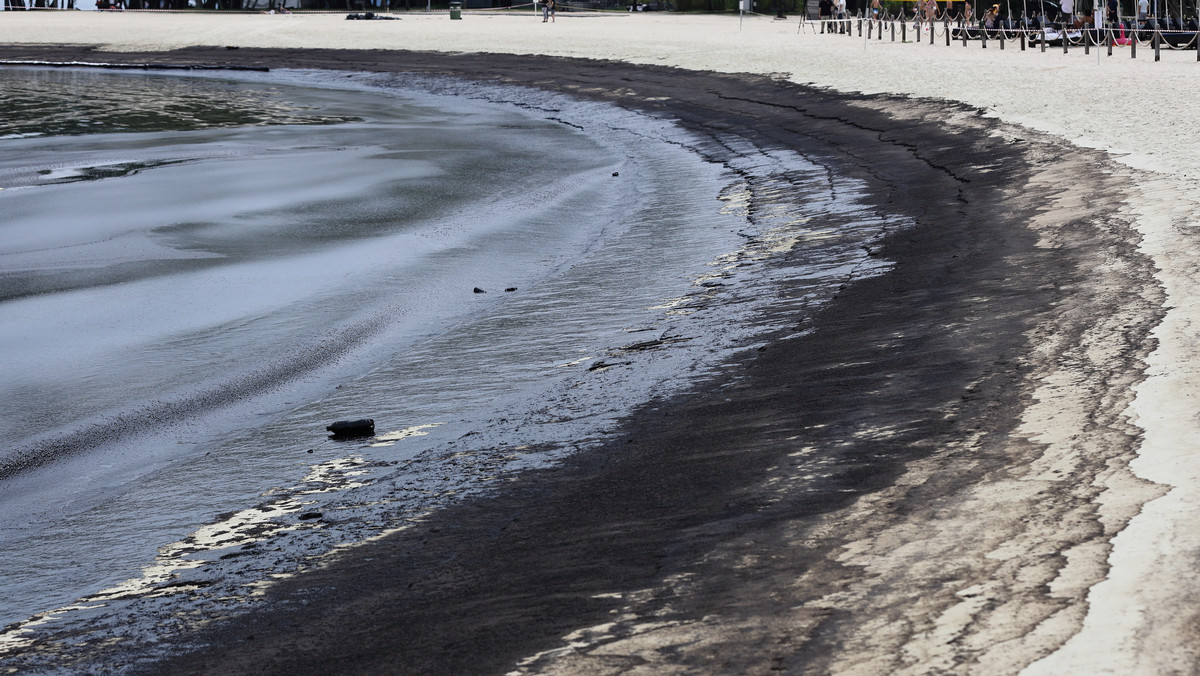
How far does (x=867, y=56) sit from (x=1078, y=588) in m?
27.6

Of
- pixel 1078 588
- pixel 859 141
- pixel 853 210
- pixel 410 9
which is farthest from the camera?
pixel 410 9

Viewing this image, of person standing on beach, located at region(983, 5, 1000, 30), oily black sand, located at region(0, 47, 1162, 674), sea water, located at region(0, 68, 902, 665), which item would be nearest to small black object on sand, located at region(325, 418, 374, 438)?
sea water, located at region(0, 68, 902, 665)

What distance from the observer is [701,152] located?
747 inches

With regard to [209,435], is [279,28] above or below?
above

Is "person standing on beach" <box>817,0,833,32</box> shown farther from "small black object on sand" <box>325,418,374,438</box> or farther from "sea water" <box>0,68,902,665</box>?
"small black object on sand" <box>325,418,374,438</box>

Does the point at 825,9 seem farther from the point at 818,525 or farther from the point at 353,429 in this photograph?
the point at 818,525

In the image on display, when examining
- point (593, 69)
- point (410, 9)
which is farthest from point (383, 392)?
point (410, 9)

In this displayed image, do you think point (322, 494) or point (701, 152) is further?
point (701, 152)

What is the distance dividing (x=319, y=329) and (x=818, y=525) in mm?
5355

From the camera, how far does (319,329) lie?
29.8 ft

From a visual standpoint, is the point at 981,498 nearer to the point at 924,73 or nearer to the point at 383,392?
the point at 383,392

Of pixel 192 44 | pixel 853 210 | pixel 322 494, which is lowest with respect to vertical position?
pixel 322 494

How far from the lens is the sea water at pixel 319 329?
5.45 metres

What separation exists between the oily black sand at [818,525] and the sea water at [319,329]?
465 millimetres
